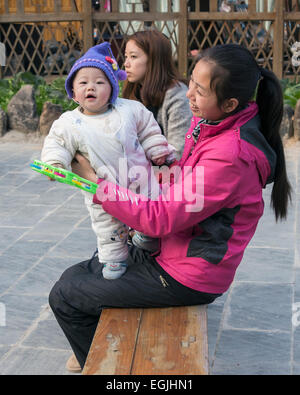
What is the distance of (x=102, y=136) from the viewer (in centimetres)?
289

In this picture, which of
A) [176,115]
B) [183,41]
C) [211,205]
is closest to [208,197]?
[211,205]

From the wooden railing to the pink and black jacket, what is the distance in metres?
6.48

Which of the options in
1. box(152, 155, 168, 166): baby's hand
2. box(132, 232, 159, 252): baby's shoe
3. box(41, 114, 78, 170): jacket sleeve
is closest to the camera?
box(41, 114, 78, 170): jacket sleeve

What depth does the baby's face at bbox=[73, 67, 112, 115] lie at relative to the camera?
2.85 m

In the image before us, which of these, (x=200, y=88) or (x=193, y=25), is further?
(x=193, y=25)

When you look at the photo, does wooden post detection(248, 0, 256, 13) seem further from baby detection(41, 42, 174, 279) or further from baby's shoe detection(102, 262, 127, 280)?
baby's shoe detection(102, 262, 127, 280)

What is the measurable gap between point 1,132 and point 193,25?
3.05m

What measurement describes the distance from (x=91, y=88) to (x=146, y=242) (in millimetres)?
742

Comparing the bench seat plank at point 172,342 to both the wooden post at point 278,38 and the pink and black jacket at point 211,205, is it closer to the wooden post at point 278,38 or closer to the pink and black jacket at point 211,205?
the pink and black jacket at point 211,205

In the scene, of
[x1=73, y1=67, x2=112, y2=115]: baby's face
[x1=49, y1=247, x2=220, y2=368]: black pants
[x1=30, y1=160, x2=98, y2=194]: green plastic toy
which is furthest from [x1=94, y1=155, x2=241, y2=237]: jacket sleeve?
[x1=73, y1=67, x2=112, y2=115]: baby's face

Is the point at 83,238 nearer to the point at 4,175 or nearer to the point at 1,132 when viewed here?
the point at 4,175

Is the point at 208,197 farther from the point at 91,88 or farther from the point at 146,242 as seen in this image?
the point at 91,88

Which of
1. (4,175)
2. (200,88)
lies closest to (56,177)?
(200,88)

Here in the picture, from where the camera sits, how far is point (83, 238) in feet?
16.9
